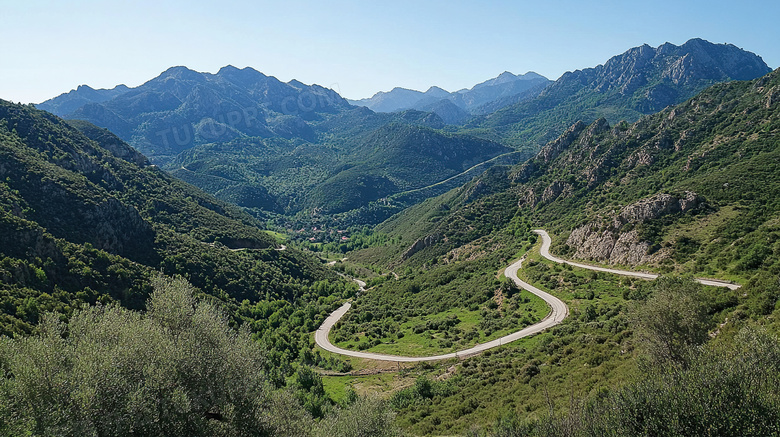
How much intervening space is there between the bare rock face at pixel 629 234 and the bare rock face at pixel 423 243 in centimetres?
5536

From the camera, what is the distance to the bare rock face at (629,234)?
58344mm

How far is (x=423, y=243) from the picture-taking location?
411 feet

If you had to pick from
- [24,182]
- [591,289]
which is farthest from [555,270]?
[24,182]

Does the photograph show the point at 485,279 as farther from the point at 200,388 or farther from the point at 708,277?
the point at 200,388

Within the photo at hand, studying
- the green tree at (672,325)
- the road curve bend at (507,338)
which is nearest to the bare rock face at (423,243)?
the road curve bend at (507,338)

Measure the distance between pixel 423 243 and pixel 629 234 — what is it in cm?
6991

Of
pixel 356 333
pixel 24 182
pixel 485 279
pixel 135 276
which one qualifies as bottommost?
pixel 356 333

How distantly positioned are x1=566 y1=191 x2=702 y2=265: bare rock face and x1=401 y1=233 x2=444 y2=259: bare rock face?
182 ft

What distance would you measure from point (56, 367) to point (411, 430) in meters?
24.5

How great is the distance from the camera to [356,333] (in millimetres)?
70188

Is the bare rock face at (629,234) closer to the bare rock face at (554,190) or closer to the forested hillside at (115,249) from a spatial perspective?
the bare rock face at (554,190)

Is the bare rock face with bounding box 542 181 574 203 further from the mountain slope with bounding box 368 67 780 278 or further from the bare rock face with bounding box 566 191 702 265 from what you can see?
the bare rock face with bounding box 566 191 702 265

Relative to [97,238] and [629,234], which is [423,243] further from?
[97,238]

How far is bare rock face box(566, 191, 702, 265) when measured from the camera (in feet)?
191
